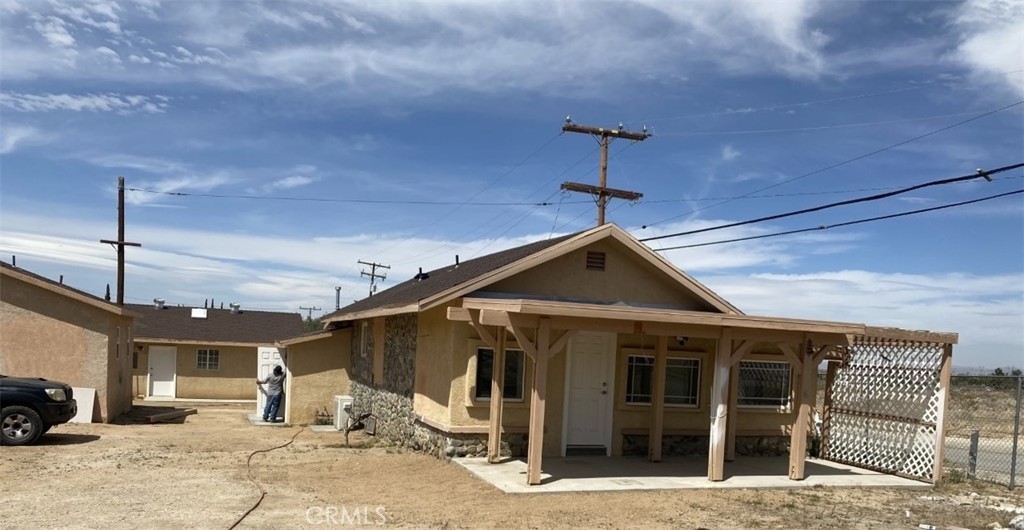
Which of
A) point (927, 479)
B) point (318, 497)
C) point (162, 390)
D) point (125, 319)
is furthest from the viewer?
point (162, 390)

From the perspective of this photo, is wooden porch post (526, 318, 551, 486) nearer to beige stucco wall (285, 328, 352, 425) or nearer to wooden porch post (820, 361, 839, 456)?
wooden porch post (820, 361, 839, 456)

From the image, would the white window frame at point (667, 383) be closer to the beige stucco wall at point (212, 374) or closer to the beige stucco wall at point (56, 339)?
the beige stucco wall at point (56, 339)

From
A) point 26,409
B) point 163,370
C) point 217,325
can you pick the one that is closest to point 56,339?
point 26,409

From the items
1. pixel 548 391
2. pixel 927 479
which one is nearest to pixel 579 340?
pixel 548 391

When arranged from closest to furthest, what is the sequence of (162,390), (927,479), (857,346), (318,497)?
(318,497) → (927,479) → (857,346) → (162,390)

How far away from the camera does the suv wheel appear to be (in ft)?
46.1

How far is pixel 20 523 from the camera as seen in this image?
8336mm

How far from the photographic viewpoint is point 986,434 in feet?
79.4

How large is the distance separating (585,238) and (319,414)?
9.64m

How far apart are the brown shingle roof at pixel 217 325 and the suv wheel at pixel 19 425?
1343 cm

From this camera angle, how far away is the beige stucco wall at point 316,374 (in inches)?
778

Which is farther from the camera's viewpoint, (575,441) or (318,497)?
(575,441)

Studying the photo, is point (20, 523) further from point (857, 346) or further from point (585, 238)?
point (857, 346)

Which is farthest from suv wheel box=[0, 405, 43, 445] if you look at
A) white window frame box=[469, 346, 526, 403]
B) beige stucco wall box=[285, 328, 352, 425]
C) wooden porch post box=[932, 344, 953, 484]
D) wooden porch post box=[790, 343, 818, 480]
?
wooden porch post box=[932, 344, 953, 484]
